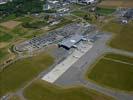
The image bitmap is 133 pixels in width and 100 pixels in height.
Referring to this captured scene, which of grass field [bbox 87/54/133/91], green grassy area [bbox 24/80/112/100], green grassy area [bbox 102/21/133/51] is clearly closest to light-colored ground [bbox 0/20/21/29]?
green grassy area [bbox 102/21/133/51]

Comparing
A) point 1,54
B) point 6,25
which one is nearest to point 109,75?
point 1,54

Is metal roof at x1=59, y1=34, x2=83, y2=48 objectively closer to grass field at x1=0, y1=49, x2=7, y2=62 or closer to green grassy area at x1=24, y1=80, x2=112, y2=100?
grass field at x1=0, y1=49, x2=7, y2=62

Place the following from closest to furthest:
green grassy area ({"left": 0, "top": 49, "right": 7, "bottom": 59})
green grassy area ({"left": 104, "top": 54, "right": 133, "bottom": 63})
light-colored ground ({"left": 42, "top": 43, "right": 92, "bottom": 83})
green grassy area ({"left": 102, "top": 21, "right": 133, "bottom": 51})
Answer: light-colored ground ({"left": 42, "top": 43, "right": 92, "bottom": 83})
green grassy area ({"left": 104, "top": 54, "right": 133, "bottom": 63})
green grassy area ({"left": 0, "top": 49, "right": 7, "bottom": 59})
green grassy area ({"left": 102, "top": 21, "right": 133, "bottom": 51})

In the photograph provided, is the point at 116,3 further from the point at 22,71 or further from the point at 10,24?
the point at 22,71

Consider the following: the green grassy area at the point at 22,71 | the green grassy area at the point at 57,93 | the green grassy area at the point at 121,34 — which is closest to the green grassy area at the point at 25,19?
the green grassy area at the point at 121,34

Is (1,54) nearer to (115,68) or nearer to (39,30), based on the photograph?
(39,30)

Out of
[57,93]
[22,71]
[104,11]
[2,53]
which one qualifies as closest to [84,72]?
[57,93]

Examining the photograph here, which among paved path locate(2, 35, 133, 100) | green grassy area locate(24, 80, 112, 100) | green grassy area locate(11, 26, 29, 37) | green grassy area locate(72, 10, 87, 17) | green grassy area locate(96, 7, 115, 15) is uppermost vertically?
green grassy area locate(96, 7, 115, 15)
